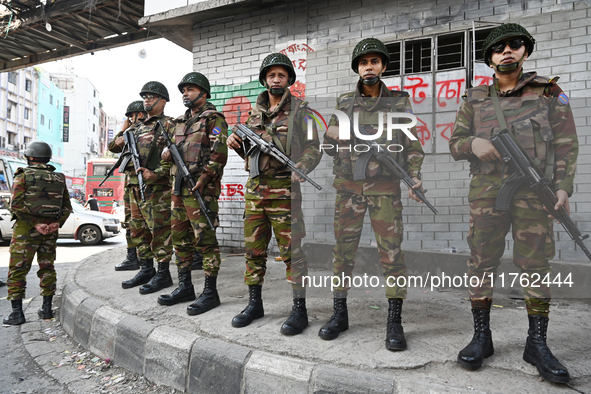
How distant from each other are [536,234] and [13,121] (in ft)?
119

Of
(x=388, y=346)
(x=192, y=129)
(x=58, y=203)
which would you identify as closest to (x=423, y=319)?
(x=388, y=346)

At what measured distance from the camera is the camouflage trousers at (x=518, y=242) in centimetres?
205

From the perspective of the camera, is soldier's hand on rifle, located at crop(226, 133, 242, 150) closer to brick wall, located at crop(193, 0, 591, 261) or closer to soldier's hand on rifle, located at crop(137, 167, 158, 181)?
soldier's hand on rifle, located at crop(137, 167, 158, 181)

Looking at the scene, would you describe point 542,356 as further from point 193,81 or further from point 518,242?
point 193,81

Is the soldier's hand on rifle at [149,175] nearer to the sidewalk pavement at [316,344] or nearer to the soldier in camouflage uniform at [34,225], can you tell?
the soldier in camouflage uniform at [34,225]

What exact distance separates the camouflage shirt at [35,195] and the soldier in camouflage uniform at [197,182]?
1.36 metres

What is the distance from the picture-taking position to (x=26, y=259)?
3.63 meters

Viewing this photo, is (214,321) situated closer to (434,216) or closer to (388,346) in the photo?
(388,346)

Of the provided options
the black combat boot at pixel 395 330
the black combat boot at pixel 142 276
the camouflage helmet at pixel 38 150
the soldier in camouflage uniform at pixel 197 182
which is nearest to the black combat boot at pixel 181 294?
the soldier in camouflage uniform at pixel 197 182

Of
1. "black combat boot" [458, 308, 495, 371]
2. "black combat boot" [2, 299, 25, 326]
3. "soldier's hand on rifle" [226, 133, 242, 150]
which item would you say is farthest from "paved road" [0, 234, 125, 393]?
"black combat boot" [458, 308, 495, 371]

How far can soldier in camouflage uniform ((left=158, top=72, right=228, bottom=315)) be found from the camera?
10.4 ft

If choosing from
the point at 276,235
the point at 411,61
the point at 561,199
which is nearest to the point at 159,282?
the point at 276,235

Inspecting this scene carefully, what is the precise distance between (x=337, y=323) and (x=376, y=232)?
674 millimetres

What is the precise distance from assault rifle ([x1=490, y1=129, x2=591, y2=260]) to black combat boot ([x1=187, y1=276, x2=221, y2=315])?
2264 mm
